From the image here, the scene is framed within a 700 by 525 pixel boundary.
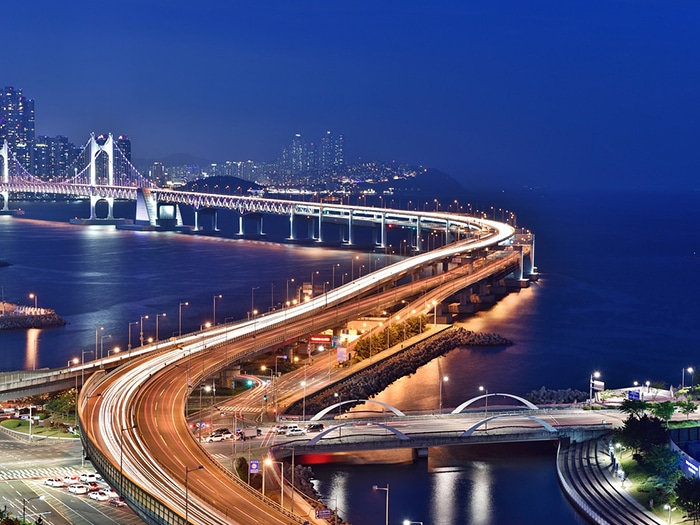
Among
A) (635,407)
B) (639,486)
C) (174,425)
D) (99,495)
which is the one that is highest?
(174,425)

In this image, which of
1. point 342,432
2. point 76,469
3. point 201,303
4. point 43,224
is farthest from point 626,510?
point 43,224

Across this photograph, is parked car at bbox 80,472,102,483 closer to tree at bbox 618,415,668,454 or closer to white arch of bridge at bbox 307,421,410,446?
white arch of bridge at bbox 307,421,410,446

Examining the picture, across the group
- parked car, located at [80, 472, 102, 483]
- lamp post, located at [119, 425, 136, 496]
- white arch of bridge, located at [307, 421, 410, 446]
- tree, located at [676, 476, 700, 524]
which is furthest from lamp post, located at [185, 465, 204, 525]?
tree, located at [676, 476, 700, 524]

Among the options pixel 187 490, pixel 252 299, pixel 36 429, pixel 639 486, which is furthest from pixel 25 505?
pixel 252 299

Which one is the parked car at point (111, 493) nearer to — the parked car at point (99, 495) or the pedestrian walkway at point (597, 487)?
the parked car at point (99, 495)

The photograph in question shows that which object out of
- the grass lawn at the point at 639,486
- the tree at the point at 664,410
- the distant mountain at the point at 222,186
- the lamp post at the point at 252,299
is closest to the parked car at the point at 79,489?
the grass lawn at the point at 639,486

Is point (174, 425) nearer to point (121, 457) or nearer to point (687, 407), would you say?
point (121, 457)

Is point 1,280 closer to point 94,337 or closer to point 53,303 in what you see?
point 53,303
